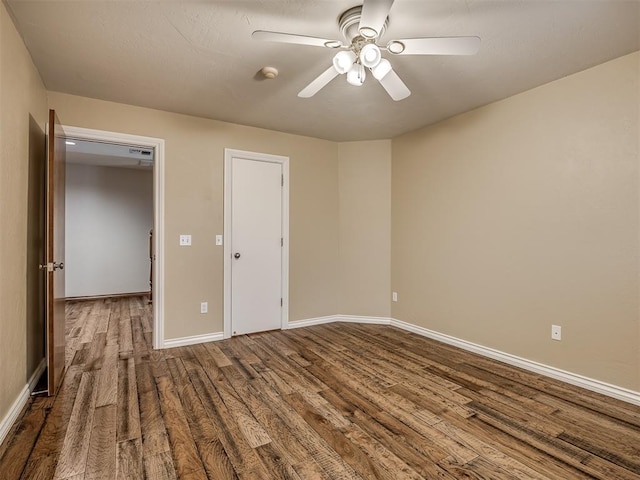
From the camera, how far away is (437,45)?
1.72 m

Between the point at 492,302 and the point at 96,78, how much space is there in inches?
156

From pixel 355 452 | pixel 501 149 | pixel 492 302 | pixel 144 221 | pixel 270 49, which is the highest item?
pixel 270 49

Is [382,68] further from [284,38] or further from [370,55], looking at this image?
[284,38]

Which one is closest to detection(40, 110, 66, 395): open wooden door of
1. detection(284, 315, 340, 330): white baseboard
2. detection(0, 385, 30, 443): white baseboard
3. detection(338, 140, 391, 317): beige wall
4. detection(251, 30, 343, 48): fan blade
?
detection(0, 385, 30, 443): white baseboard

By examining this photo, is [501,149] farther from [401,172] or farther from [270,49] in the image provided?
[270,49]

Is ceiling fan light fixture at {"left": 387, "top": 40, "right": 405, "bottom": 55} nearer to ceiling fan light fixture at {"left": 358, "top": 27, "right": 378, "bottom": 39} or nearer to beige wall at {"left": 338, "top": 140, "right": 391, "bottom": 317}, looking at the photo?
ceiling fan light fixture at {"left": 358, "top": 27, "right": 378, "bottom": 39}

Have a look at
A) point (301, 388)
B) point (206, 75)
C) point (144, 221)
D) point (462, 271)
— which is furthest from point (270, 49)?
point (144, 221)

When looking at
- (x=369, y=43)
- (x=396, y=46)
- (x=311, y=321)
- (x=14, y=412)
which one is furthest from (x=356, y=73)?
(x=311, y=321)

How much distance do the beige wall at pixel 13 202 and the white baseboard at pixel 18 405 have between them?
1.4 inches

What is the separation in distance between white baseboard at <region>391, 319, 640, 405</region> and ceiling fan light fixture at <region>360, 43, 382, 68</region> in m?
2.74

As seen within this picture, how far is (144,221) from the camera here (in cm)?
646

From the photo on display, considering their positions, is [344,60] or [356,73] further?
[356,73]

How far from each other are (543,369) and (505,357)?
0.32m

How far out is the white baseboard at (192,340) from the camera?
11.1ft
